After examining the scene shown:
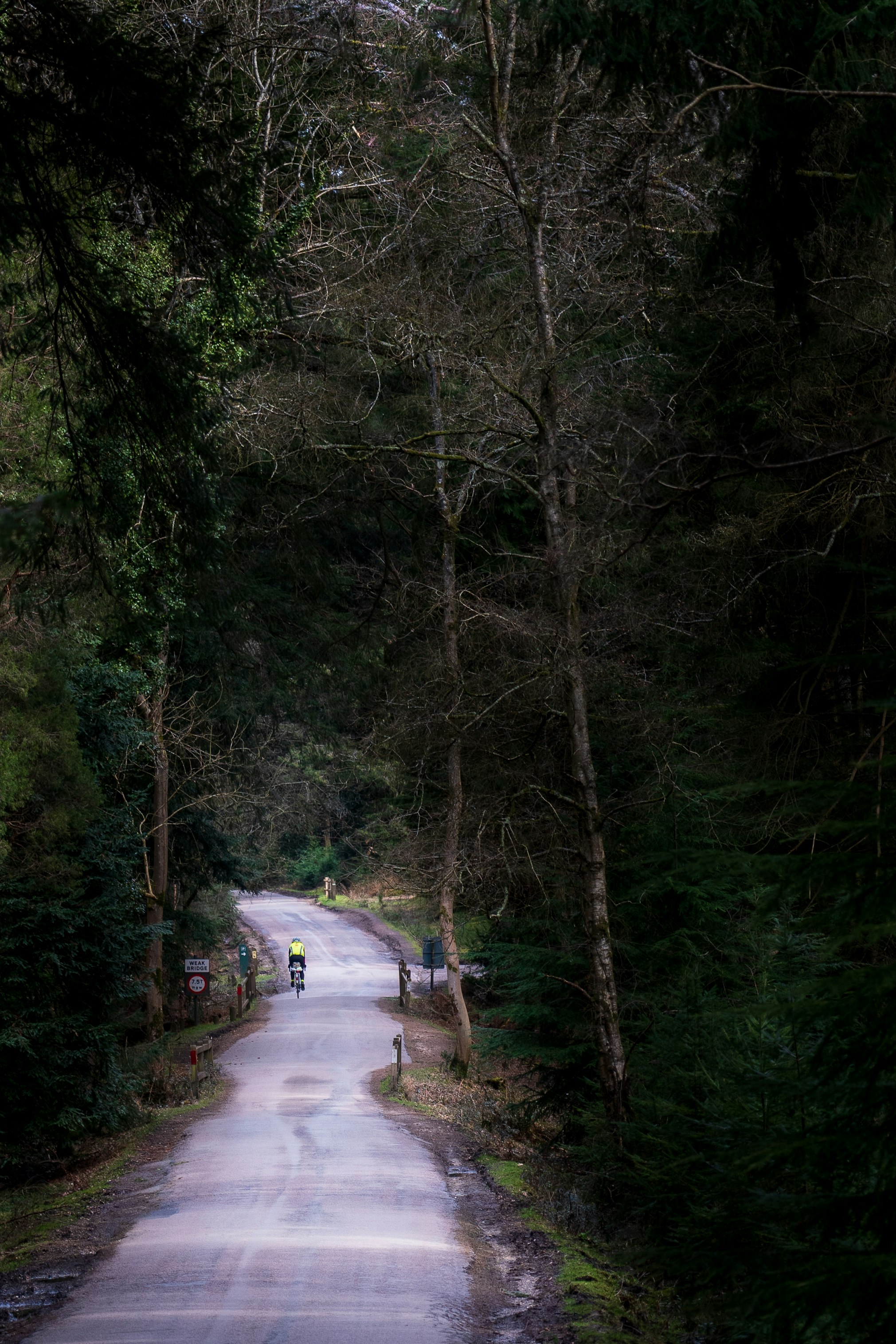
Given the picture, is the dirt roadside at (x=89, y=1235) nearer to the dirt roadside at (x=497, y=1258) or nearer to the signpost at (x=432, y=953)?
the dirt roadside at (x=497, y=1258)

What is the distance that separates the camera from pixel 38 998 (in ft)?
54.4

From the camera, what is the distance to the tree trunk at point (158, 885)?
25250 millimetres

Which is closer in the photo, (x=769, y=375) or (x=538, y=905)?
(x=769, y=375)

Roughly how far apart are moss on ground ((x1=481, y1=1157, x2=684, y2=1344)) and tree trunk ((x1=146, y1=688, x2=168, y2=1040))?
50.8 ft

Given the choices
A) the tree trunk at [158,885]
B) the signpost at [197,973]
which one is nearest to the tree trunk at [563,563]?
the tree trunk at [158,885]

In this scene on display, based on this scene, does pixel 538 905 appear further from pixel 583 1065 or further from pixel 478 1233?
pixel 478 1233

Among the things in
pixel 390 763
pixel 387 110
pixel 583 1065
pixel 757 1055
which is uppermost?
pixel 387 110

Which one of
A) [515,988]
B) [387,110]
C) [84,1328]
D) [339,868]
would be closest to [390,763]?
[515,988]

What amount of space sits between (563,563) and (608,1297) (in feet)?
23.6

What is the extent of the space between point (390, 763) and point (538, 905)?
30.3 feet

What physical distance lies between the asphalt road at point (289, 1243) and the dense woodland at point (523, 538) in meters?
1.79

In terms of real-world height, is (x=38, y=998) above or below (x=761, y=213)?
below

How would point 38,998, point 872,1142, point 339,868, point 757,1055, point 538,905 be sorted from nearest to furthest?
point 872,1142 → point 757,1055 → point 38,998 → point 538,905 → point 339,868

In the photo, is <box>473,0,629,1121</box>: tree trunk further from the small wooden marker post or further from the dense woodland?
the small wooden marker post
